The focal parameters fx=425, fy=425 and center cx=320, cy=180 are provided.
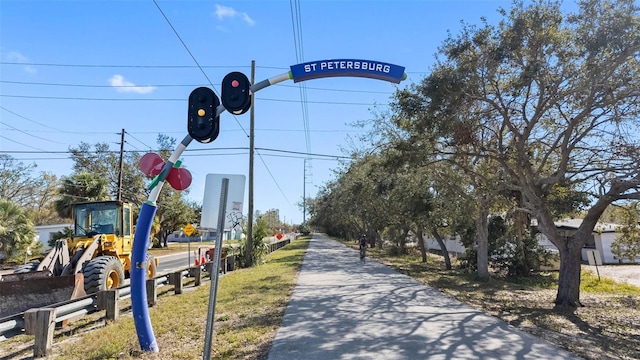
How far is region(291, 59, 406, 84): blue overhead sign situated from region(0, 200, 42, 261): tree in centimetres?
2362

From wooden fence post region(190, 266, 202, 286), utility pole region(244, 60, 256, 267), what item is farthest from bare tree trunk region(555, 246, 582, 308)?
utility pole region(244, 60, 256, 267)

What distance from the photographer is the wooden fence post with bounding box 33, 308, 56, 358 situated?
6.53 meters

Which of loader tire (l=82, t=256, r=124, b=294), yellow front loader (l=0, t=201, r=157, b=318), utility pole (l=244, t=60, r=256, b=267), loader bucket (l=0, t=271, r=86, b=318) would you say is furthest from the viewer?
utility pole (l=244, t=60, r=256, b=267)

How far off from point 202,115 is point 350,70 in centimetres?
272

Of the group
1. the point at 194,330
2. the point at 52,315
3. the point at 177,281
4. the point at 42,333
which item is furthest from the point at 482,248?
the point at 42,333

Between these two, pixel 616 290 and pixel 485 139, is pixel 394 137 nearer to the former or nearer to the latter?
pixel 485 139

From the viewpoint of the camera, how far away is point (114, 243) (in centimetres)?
1288

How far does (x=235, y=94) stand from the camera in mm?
6605

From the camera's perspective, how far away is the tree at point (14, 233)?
24.0 metres

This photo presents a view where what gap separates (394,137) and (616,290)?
37.0 ft

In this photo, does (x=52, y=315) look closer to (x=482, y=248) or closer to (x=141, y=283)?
(x=141, y=283)

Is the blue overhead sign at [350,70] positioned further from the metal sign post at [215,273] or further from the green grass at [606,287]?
the green grass at [606,287]

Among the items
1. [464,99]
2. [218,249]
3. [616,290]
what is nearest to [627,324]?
[464,99]

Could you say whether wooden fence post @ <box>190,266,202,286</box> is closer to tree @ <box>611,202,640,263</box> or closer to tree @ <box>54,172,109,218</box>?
tree @ <box>611,202,640,263</box>
